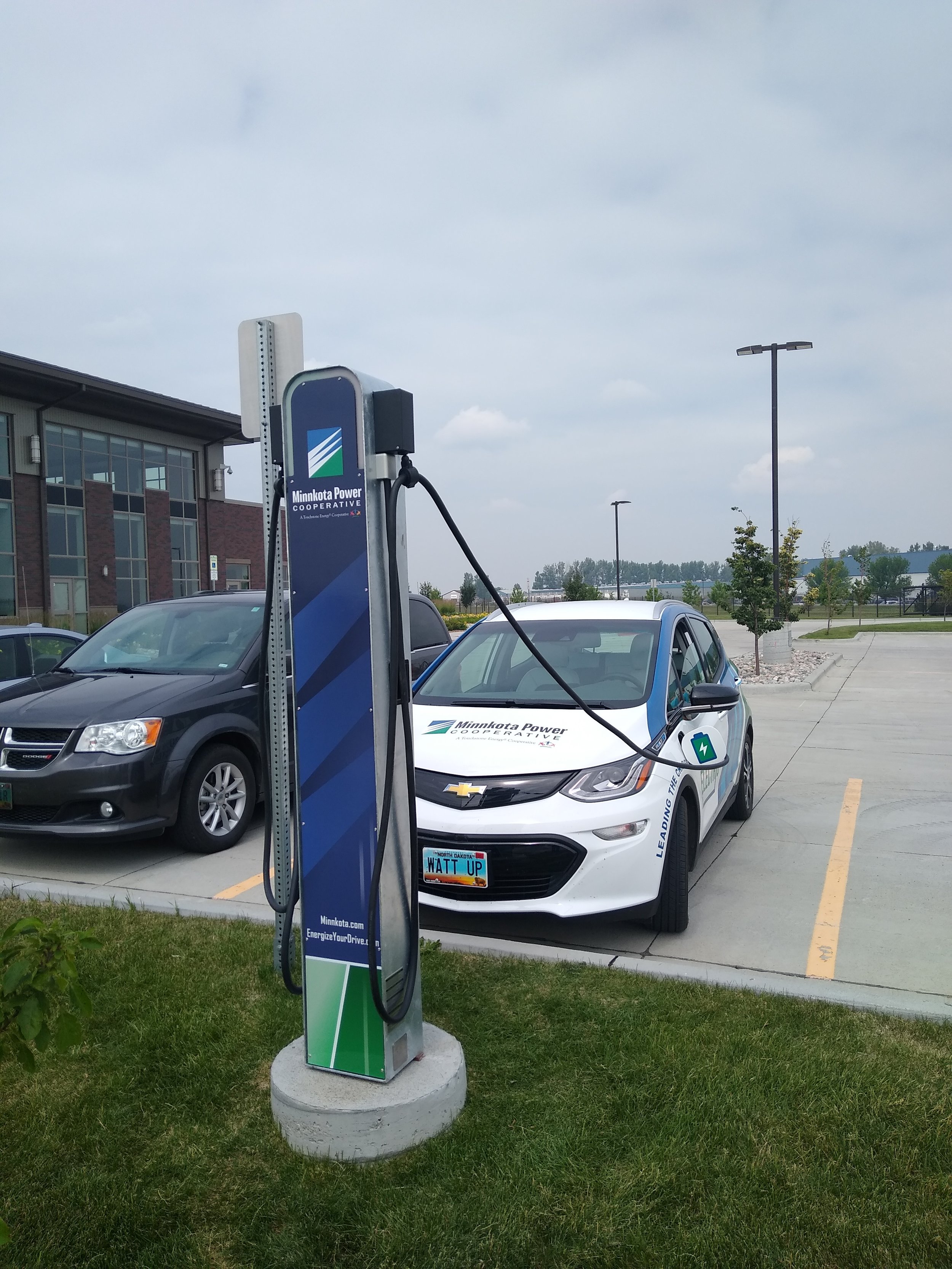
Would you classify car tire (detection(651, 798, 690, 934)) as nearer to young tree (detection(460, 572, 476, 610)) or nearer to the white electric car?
the white electric car

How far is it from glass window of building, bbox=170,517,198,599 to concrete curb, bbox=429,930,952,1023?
128 feet

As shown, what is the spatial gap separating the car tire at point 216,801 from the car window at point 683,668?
2946 millimetres

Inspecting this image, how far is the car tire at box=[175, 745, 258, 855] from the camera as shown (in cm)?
618

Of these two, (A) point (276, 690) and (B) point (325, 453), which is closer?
(B) point (325, 453)

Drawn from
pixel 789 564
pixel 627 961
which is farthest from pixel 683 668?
pixel 789 564

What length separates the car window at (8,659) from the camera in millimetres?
8547

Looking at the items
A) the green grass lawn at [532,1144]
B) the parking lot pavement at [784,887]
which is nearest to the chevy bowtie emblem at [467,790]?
the parking lot pavement at [784,887]

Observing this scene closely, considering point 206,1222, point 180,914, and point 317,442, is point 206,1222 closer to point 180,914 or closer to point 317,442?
point 317,442

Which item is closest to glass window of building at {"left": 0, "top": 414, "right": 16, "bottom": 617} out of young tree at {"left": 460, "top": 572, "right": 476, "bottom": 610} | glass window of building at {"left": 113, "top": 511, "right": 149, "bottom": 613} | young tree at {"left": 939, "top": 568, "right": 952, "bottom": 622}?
glass window of building at {"left": 113, "top": 511, "right": 149, "bottom": 613}

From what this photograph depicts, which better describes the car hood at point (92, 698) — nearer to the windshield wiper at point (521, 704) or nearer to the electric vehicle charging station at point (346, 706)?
the windshield wiper at point (521, 704)

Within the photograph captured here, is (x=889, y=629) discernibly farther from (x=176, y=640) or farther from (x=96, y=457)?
(x=176, y=640)

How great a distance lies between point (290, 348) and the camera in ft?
12.3

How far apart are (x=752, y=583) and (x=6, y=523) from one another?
26516mm

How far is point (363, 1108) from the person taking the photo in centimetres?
284
